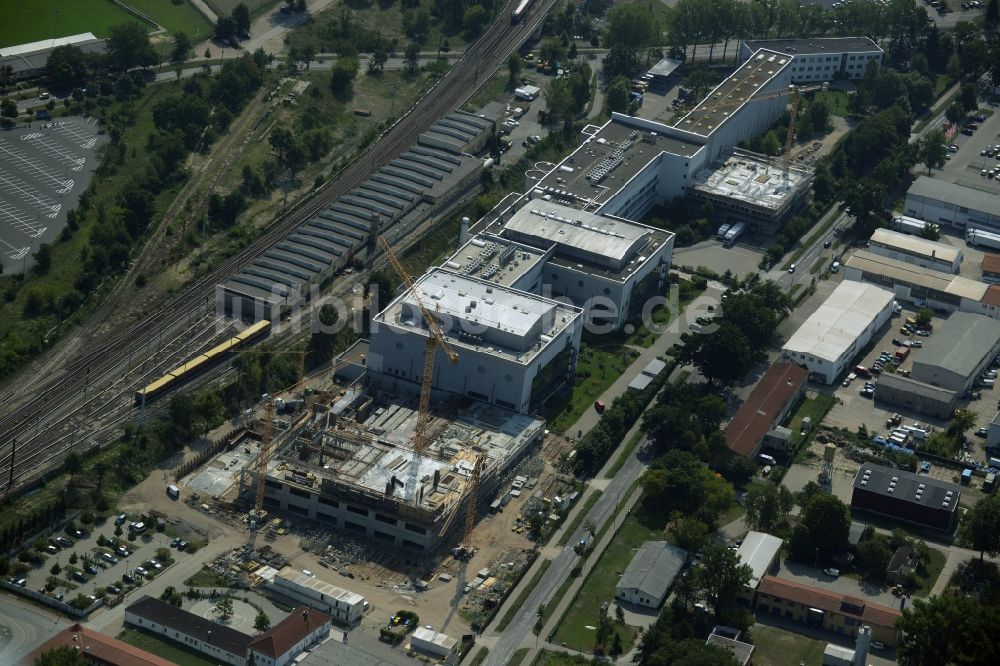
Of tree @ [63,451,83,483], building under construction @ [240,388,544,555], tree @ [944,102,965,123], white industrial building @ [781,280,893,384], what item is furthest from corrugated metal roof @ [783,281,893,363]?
tree @ [63,451,83,483]

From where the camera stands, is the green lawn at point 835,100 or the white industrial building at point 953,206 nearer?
the white industrial building at point 953,206

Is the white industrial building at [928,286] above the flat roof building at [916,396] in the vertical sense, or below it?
above

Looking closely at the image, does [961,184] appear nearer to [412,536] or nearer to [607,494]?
[607,494]

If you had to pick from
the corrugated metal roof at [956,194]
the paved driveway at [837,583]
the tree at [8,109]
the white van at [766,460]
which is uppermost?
the tree at [8,109]

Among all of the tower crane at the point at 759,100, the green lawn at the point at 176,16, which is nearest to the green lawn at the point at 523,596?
the tower crane at the point at 759,100

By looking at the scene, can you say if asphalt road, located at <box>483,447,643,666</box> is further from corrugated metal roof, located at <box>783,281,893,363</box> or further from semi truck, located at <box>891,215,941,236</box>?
semi truck, located at <box>891,215,941,236</box>

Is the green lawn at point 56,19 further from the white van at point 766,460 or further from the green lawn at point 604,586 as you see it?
the green lawn at point 604,586

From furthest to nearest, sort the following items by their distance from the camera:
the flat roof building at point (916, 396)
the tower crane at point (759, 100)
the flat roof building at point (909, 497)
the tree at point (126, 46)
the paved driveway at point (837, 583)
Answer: the tree at point (126, 46) → the tower crane at point (759, 100) → the flat roof building at point (916, 396) → the flat roof building at point (909, 497) → the paved driveway at point (837, 583)

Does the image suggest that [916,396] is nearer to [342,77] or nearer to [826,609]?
[826,609]
